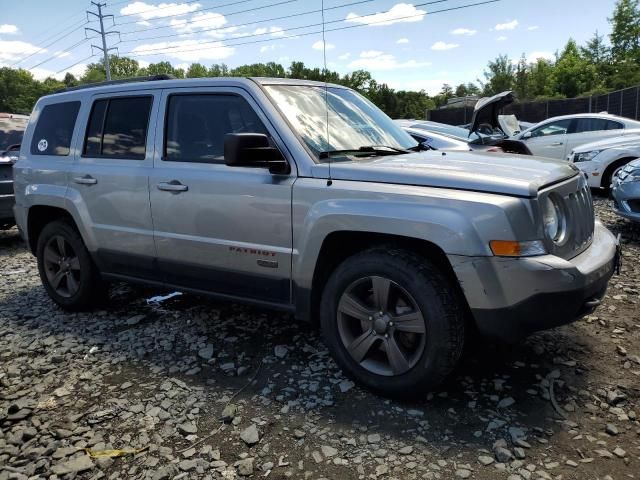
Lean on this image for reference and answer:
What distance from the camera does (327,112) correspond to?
→ 352 centimetres

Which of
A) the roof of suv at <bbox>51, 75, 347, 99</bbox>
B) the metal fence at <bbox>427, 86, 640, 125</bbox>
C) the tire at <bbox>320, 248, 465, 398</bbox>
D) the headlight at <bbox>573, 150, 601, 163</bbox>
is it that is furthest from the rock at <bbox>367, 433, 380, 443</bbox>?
the metal fence at <bbox>427, 86, 640, 125</bbox>

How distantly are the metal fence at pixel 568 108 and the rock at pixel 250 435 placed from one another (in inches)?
921

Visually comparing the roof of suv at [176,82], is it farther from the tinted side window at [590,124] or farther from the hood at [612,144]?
the tinted side window at [590,124]

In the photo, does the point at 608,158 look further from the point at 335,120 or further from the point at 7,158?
the point at 7,158

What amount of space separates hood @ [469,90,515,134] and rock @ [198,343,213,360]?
14.9 ft

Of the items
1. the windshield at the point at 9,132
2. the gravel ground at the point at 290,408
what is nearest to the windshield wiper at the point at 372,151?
the gravel ground at the point at 290,408

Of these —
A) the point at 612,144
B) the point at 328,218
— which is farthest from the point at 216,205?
the point at 612,144

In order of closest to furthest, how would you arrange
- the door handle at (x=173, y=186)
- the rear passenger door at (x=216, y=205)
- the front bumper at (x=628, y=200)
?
the rear passenger door at (x=216, y=205) → the door handle at (x=173, y=186) → the front bumper at (x=628, y=200)

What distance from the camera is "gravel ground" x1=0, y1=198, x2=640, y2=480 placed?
2.54 meters

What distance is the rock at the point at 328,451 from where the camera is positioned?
260cm

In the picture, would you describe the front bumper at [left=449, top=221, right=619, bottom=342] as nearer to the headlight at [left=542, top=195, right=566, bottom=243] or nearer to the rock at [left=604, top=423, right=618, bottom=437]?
the headlight at [left=542, top=195, right=566, bottom=243]

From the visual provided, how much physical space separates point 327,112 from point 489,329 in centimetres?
176

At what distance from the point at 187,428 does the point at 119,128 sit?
2500 mm

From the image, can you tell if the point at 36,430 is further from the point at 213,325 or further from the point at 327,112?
the point at 327,112
